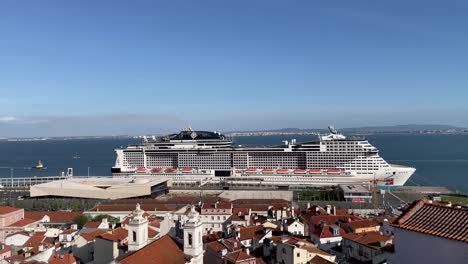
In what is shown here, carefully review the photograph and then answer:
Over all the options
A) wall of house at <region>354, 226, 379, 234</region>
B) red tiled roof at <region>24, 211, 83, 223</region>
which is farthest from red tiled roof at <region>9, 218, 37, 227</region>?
wall of house at <region>354, 226, 379, 234</region>

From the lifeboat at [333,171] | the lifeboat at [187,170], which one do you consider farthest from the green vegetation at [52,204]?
the lifeboat at [333,171]

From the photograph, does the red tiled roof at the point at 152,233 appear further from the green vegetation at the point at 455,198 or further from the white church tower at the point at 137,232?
the green vegetation at the point at 455,198

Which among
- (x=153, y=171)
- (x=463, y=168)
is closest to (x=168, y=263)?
(x=153, y=171)

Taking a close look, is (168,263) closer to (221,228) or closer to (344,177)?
(221,228)

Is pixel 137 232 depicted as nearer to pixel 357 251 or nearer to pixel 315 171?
pixel 357 251

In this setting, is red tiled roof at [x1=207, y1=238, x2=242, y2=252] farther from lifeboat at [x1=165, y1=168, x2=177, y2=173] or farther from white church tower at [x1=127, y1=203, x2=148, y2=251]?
lifeboat at [x1=165, y1=168, x2=177, y2=173]
